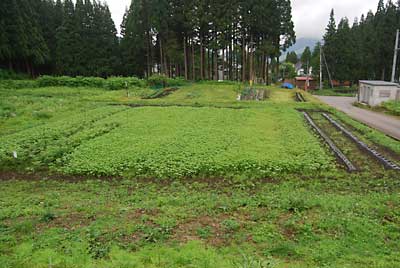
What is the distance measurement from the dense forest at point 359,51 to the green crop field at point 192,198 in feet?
97.8

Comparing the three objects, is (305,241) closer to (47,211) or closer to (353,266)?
(353,266)

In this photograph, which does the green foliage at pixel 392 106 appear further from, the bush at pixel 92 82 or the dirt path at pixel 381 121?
the bush at pixel 92 82

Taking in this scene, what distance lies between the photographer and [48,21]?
39156 mm

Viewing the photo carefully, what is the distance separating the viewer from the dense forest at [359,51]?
117 feet

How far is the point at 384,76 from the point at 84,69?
38601mm

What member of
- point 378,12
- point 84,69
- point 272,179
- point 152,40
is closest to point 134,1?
point 152,40

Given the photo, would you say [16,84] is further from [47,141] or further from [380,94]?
[380,94]

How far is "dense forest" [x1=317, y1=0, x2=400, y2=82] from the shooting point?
3575 centimetres

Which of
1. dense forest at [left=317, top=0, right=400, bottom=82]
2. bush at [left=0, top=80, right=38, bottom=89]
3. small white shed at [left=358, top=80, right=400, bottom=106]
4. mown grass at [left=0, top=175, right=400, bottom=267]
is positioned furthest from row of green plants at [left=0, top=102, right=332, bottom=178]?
dense forest at [left=317, top=0, right=400, bottom=82]

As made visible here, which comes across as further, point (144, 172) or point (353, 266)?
point (144, 172)

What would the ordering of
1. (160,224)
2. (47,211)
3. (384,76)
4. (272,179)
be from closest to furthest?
(160,224)
(47,211)
(272,179)
(384,76)

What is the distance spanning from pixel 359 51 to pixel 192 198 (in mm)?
40565

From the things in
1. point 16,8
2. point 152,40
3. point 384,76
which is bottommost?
point 384,76

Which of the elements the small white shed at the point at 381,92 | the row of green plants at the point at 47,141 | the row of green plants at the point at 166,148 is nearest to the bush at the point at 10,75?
the row of green plants at the point at 47,141
